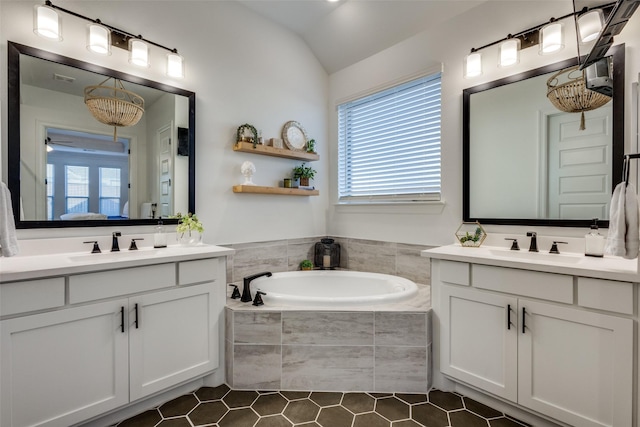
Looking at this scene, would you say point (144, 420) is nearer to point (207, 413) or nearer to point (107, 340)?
point (207, 413)

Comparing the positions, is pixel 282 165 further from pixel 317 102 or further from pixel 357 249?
pixel 357 249

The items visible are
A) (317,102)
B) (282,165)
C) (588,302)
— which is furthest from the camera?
(317,102)

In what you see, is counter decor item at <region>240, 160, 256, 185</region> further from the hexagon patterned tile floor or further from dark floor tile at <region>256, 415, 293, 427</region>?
dark floor tile at <region>256, 415, 293, 427</region>

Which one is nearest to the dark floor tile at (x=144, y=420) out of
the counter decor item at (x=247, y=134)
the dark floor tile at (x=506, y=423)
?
the dark floor tile at (x=506, y=423)

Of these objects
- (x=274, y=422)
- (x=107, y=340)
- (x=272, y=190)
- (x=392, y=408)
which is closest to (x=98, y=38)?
(x=272, y=190)

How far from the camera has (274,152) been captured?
2.80 metres

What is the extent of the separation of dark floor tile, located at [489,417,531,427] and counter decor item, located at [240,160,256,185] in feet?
7.69

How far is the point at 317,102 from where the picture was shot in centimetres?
334

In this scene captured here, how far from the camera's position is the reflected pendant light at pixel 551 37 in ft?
6.29

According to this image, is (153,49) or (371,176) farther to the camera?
(371,176)

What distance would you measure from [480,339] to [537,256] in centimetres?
63

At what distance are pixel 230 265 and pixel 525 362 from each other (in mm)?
2104

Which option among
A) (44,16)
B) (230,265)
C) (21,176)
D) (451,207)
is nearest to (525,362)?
(451,207)

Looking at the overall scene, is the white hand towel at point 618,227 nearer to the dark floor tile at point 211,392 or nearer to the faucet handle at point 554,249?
the faucet handle at point 554,249
